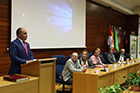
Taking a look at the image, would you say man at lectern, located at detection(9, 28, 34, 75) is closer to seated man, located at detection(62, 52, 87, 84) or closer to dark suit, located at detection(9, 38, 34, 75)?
dark suit, located at detection(9, 38, 34, 75)

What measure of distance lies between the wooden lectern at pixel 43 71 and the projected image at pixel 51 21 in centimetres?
177

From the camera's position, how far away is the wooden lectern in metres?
2.14

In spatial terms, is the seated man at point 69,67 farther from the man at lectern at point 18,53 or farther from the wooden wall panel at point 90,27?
the man at lectern at point 18,53

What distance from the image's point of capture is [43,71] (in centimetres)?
219

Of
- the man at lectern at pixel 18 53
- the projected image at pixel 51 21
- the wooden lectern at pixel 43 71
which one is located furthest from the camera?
the projected image at pixel 51 21

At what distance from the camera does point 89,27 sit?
6785 mm

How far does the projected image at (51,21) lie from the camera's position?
4055 mm

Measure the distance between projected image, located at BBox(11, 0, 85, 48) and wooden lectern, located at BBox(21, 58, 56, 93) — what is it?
1.77 meters

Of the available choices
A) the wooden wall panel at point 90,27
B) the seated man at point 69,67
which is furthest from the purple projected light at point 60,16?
the seated man at point 69,67

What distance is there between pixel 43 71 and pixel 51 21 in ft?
9.29

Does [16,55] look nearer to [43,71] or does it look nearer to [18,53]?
[18,53]

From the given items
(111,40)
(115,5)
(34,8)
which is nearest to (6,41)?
(34,8)

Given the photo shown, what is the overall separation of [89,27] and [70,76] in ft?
10.9

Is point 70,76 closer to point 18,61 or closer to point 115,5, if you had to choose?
point 18,61
